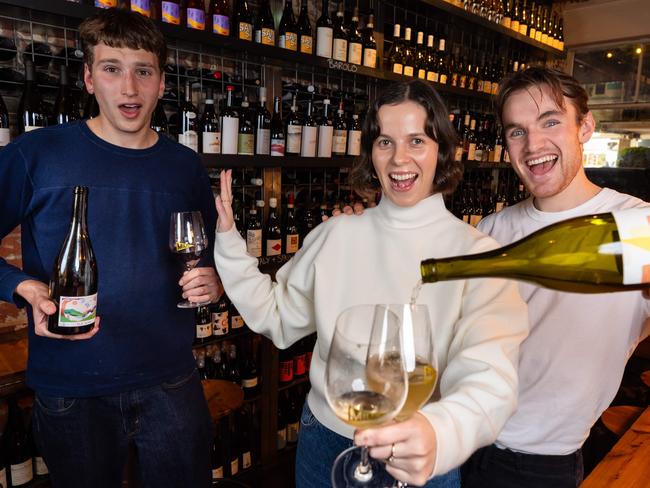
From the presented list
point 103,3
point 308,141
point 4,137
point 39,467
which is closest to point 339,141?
point 308,141

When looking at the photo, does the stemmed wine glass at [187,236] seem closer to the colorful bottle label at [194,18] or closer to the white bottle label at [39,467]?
the colorful bottle label at [194,18]

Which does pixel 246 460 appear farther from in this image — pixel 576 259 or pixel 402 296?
pixel 576 259

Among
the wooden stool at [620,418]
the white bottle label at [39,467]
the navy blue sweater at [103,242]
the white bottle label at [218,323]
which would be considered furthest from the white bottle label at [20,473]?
the wooden stool at [620,418]

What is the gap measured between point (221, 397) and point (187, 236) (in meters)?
1.10

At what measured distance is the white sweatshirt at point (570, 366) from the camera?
112 centimetres

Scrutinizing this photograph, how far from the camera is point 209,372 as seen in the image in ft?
8.52

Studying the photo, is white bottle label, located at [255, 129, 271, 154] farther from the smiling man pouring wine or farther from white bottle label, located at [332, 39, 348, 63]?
the smiling man pouring wine

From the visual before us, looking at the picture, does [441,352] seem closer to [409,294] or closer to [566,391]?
[409,294]

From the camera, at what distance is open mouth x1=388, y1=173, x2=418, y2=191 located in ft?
3.41

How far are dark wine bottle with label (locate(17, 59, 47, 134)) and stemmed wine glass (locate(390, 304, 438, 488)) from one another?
1674mm

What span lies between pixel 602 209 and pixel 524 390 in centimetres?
46

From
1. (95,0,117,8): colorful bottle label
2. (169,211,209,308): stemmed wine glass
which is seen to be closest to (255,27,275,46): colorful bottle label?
(95,0,117,8): colorful bottle label

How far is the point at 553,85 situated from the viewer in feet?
3.96

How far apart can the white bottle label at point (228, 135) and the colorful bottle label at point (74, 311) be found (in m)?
1.05
